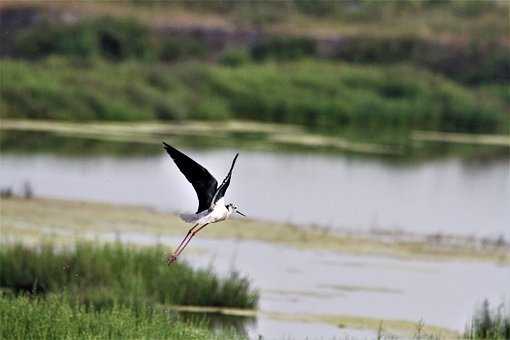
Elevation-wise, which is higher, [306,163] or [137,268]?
[306,163]

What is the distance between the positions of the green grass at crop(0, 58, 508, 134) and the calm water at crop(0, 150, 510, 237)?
3.46 meters

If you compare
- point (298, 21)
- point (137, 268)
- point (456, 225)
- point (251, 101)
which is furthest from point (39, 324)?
point (298, 21)

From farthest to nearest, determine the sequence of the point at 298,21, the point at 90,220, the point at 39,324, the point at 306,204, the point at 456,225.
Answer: the point at 298,21 → the point at 306,204 → the point at 456,225 → the point at 90,220 → the point at 39,324

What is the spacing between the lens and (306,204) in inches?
965

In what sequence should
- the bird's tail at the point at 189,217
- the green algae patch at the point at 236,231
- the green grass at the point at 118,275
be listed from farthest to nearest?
the green algae patch at the point at 236,231
the green grass at the point at 118,275
the bird's tail at the point at 189,217

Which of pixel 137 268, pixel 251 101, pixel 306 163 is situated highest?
pixel 251 101

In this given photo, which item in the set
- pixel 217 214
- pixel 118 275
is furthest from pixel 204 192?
pixel 118 275

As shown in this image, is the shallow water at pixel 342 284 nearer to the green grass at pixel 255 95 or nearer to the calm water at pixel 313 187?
the calm water at pixel 313 187

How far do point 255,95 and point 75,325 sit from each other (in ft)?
Answer: 88.5

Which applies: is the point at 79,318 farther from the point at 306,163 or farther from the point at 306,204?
the point at 306,163

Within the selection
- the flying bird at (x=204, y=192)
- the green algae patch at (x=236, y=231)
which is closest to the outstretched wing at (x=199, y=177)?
the flying bird at (x=204, y=192)

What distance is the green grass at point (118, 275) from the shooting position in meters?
14.0

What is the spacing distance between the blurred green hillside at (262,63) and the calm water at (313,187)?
4343 millimetres

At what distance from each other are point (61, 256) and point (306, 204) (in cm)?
1042
